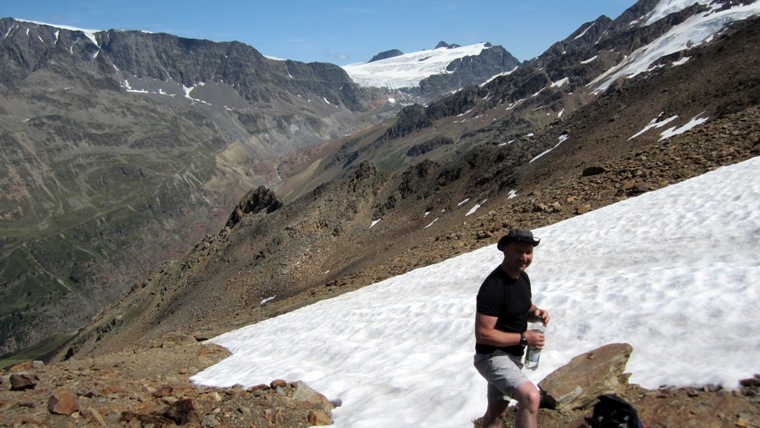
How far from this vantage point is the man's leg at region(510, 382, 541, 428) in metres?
6.55

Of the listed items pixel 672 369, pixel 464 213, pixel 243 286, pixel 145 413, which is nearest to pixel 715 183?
pixel 672 369

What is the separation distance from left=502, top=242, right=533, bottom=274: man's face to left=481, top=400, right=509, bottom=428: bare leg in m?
1.85

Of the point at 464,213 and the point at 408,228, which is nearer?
the point at 464,213

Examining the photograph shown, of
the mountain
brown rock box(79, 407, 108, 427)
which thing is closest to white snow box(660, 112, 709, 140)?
the mountain

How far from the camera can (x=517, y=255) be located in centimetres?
702

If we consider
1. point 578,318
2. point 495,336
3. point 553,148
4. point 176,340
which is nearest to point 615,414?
point 495,336

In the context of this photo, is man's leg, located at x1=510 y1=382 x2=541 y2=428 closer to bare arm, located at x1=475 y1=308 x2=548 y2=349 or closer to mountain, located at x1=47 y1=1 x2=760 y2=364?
bare arm, located at x1=475 y1=308 x2=548 y2=349

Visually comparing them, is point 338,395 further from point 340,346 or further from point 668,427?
point 668,427

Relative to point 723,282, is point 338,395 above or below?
below

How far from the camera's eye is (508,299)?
279 inches

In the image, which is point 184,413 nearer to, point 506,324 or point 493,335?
point 493,335

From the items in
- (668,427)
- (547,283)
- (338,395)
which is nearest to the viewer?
(668,427)

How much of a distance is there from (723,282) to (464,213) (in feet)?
92.5

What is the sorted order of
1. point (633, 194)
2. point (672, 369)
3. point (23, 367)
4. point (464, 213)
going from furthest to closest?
point (464, 213) < point (633, 194) < point (23, 367) < point (672, 369)
